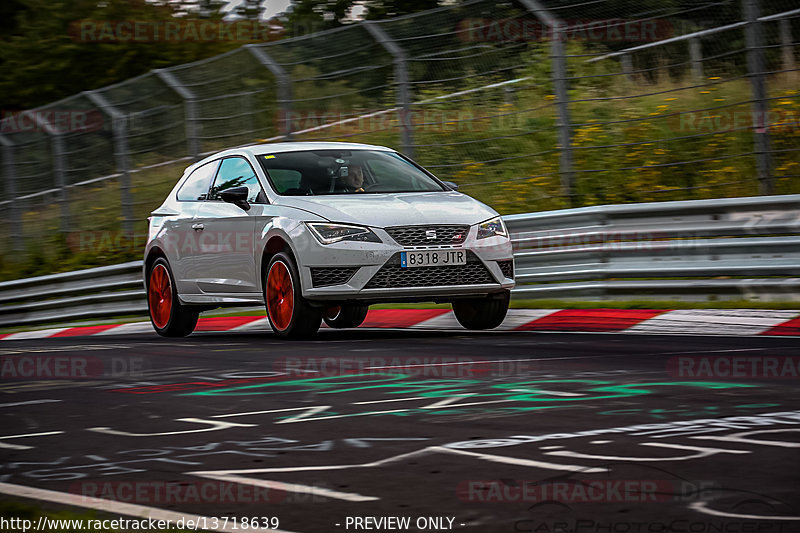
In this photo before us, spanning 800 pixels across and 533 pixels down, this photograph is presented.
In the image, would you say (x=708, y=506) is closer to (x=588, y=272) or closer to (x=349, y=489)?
(x=349, y=489)

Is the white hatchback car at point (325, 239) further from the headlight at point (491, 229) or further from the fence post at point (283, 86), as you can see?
the fence post at point (283, 86)

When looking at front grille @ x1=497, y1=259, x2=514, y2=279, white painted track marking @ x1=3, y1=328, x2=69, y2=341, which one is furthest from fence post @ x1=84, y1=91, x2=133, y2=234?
front grille @ x1=497, y1=259, x2=514, y2=279

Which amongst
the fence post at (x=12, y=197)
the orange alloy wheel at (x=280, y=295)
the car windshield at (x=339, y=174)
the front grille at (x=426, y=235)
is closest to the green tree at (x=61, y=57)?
the fence post at (x=12, y=197)

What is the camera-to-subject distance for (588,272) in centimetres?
1203

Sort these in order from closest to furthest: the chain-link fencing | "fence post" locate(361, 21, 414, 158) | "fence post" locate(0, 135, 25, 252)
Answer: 1. the chain-link fencing
2. "fence post" locate(361, 21, 414, 158)
3. "fence post" locate(0, 135, 25, 252)

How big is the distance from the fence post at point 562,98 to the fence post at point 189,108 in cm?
571
